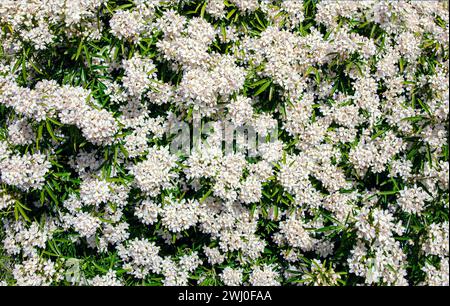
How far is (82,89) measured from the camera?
2.37m

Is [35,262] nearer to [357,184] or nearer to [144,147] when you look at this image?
[144,147]

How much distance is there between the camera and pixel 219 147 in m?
2.48

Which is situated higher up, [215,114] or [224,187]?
[215,114]

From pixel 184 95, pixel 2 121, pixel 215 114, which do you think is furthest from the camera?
pixel 2 121

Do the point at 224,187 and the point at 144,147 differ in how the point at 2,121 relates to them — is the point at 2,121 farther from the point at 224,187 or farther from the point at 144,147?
the point at 224,187

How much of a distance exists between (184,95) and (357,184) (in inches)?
50.5

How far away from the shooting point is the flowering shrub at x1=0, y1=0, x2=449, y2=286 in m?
2.38

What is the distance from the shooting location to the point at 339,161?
2605mm

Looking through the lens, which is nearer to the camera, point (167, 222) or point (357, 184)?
point (167, 222)

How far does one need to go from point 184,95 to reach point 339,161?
1110 millimetres

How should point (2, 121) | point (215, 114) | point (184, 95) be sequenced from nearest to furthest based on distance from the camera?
point (184, 95)
point (215, 114)
point (2, 121)

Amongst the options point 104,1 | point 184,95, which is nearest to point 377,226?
point 184,95

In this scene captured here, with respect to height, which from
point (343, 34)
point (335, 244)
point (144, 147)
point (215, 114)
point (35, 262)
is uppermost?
point (343, 34)

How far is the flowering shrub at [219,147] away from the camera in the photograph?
238 centimetres
